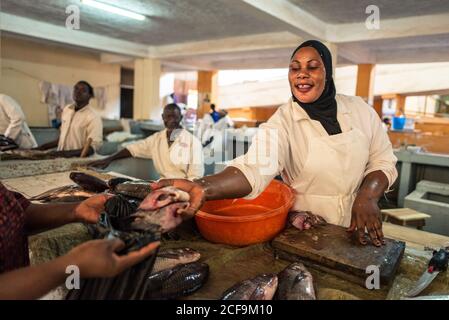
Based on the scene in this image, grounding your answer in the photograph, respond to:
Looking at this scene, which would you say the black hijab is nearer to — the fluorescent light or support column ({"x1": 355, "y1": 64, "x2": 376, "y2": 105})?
the fluorescent light

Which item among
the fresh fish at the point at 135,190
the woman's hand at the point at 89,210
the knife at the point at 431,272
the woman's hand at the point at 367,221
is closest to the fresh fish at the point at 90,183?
the fresh fish at the point at 135,190

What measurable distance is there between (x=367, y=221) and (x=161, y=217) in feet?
3.83

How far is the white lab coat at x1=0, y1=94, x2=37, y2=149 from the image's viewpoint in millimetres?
5008

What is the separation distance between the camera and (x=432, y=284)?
1.53m

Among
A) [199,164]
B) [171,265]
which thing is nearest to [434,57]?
[199,164]

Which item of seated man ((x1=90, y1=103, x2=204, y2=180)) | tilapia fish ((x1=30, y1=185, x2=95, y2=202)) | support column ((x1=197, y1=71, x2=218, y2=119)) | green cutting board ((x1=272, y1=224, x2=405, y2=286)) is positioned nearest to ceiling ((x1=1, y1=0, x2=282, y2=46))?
seated man ((x1=90, y1=103, x2=204, y2=180))

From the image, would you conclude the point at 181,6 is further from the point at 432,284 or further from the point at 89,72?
the point at 89,72

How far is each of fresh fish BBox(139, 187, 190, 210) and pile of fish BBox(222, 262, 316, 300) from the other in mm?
449

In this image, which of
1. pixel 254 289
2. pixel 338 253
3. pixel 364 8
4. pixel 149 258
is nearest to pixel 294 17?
pixel 364 8

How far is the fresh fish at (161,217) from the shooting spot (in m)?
1.30

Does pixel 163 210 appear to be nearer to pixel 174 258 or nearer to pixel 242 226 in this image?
pixel 174 258

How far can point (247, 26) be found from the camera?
276 inches

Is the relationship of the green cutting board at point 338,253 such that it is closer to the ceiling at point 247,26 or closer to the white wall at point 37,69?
the ceiling at point 247,26
